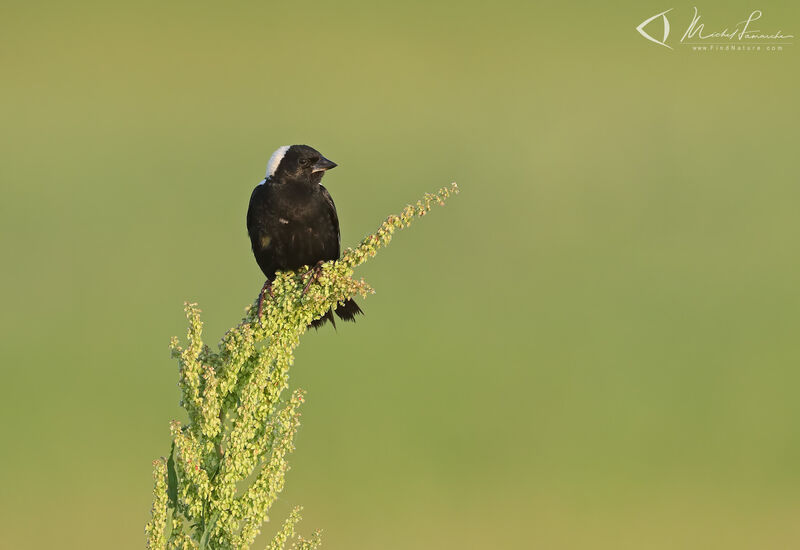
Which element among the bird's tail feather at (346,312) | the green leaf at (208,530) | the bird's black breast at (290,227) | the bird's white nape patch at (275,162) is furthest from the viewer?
the bird's white nape patch at (275,162)

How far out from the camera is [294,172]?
6.49 m

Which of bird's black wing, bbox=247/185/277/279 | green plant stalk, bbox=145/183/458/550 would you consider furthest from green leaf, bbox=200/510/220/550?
bird's black wing, bbox=247/185/277/279

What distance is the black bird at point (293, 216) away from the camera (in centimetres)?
634

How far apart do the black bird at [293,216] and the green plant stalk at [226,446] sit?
2.31 m

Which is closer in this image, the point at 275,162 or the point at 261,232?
the point at 261,232

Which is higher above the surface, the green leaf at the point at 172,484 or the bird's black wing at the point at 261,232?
the bird's black wing at the point at 261,232

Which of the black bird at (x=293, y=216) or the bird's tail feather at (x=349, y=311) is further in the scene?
the black bird at (x=293, y=216)

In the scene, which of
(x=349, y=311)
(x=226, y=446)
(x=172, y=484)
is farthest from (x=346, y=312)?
(x=172, y=484)

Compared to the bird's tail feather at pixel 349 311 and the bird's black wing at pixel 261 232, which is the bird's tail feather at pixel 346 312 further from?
the bird's black wing at pixel 261 232

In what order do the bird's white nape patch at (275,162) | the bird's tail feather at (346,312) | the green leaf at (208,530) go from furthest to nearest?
the bird's white nape patch at (275,162), the bird's tail feather at (346,312), the green leaf at (208,530)

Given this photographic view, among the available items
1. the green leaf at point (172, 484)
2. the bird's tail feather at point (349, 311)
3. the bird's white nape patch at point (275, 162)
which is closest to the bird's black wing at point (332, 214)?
the bird's white nape patch at point (275, 162)

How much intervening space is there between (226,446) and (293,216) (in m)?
2.79

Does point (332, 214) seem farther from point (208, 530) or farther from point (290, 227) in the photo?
point (208, 530)

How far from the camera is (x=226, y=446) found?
372 cm
